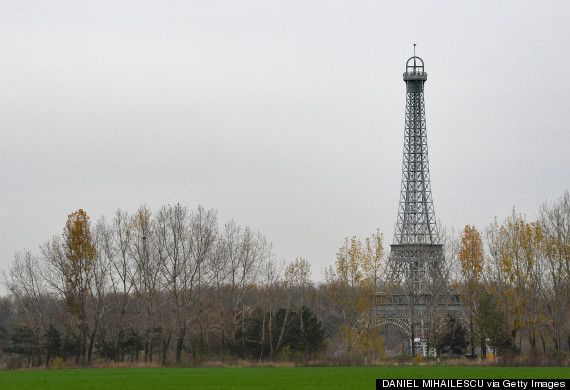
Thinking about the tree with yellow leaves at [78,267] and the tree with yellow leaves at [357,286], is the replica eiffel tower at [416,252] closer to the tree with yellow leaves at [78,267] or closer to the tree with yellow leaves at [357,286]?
the tree with yellow leaves at [357,286]

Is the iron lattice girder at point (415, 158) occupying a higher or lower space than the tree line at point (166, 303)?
higher

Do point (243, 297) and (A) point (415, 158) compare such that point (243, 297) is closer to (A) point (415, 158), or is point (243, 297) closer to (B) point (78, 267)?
(B) point (78, 267)

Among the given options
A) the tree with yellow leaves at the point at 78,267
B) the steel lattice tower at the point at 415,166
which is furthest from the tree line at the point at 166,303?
the steel lattice tower at the point at 415,166

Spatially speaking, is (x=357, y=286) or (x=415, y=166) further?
(x=415, y=166)

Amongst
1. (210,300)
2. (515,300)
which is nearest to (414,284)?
(515,300)

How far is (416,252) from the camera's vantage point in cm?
7119

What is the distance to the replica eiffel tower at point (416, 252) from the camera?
59.3 m

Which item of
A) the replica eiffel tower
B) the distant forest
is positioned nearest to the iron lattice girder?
the replica eiffel tower

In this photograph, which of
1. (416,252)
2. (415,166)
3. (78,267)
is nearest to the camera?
(78,267)

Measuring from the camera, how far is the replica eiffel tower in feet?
194

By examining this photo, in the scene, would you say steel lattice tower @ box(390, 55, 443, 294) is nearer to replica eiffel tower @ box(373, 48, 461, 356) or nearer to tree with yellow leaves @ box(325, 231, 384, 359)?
replica eiffel tower @ box(373, 48, 461, 356)

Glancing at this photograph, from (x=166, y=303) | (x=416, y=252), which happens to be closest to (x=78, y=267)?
(x=166, y=303)

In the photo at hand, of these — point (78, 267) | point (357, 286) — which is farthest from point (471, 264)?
point (78, 267)

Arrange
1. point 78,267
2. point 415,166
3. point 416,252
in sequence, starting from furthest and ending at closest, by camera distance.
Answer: point 415,166
point 416,252
point 78,267
